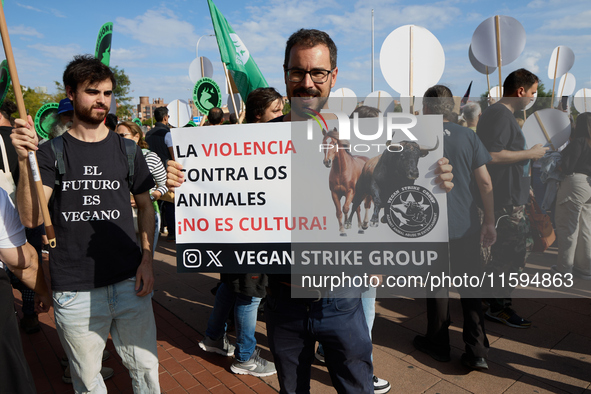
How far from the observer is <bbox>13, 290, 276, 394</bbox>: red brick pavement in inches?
116

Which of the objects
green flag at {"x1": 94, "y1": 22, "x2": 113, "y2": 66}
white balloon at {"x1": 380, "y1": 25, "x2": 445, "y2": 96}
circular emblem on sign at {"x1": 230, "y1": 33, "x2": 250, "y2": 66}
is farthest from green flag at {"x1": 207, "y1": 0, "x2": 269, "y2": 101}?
white balloon at {"x1": 380, "y1": 25, "x2": 445, "y2": 96}

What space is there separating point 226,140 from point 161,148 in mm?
5373

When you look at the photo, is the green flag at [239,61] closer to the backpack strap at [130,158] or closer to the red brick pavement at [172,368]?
the backpack strap at [130,158]

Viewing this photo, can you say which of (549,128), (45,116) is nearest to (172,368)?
(45,116)

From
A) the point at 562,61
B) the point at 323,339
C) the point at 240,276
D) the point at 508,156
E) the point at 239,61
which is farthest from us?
the point at 562,61

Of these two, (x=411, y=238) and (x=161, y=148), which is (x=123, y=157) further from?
(x=161, y=148)

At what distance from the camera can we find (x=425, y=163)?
6.29 feet

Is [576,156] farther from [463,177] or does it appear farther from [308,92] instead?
[308,92]

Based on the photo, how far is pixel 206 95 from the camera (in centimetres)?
695

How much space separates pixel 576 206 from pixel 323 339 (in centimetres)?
240

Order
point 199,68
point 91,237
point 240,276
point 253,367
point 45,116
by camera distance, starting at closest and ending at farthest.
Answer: point 91,237, point 240,276, point 253,367, point 45,116, point 199,68

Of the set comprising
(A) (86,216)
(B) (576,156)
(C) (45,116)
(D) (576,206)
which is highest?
(C) (45,116)

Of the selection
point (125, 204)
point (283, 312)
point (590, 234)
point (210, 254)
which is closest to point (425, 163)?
point (283, 312)

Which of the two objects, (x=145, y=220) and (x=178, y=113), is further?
(x=178, y=113)
